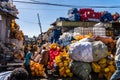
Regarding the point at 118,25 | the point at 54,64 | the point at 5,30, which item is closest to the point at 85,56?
the point at 54,64

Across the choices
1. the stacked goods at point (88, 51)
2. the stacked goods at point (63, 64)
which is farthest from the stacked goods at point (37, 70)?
the stacked goods at point (88, 51)

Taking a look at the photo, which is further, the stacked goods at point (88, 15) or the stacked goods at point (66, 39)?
the stacked goods at point (88, 15)

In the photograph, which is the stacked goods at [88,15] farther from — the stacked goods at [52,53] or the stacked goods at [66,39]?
the stacked goods at [52,53]

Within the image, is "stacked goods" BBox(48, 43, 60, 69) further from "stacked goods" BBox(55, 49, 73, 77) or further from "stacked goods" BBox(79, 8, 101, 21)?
"stacked goods" BBox(79, 8, 101, 21)

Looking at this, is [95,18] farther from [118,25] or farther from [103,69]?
[103,69]

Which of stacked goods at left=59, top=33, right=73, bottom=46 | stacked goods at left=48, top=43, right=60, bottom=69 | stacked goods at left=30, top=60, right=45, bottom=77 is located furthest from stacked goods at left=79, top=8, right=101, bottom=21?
stacked goods at left=30, top=60, right=45, bottom=77

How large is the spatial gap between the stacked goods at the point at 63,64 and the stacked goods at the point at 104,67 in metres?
1.06

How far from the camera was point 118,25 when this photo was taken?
76.7 ft

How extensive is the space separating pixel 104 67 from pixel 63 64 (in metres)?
1.72

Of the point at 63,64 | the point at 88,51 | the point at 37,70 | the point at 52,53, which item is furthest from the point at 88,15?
the point at 37,70

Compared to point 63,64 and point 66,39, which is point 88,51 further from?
point 66,39

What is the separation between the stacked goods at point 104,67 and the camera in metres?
14.4

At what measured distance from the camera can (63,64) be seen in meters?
14.7

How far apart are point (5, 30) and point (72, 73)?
14716mm
